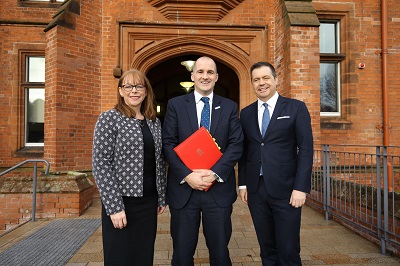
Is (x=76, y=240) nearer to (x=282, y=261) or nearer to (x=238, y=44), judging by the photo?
(x=282, y=261)

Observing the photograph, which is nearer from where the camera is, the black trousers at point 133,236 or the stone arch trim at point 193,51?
the black trousers at point 133,236

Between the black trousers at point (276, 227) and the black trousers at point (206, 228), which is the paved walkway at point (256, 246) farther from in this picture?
the black trousers at point (206, 228)

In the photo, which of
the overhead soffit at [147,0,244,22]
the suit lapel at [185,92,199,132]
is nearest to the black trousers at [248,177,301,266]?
the suit lapel at [185,92,199,132]

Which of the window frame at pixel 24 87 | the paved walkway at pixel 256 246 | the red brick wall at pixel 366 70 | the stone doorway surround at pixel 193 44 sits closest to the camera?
the paved walkway at pixel 256 246

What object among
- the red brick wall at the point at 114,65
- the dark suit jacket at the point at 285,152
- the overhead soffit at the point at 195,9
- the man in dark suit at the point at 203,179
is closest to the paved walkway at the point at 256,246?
the man in dark suit at the point at 203,179

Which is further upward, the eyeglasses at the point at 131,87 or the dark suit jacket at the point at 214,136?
the eyeglasses at the point at 131,87

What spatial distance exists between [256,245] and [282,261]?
1402mm

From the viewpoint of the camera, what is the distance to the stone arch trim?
6.89 metres

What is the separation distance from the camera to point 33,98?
7980mm

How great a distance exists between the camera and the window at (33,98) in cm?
783

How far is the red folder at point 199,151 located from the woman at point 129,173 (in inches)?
8.3

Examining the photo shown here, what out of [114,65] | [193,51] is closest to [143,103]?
[114,65]

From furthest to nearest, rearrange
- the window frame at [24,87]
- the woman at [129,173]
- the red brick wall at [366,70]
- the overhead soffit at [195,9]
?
the window frame at [24,87] < the red brick wall at [366,70] < the overhead soffit at [195,9] < the woman at [129,173]

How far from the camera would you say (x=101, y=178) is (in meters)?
1.95
